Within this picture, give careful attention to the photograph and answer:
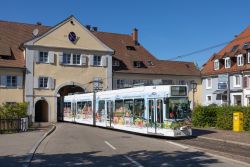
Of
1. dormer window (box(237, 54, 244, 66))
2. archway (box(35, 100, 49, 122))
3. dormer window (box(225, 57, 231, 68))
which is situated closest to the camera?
archway (box(35, 100, 49, 122))

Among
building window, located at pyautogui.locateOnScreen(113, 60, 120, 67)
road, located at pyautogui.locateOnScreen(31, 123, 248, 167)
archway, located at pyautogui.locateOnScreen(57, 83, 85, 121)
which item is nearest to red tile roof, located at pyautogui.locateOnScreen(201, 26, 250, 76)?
building window, located at pyautogui.locateOnScreen(113, 60, 120, 67)

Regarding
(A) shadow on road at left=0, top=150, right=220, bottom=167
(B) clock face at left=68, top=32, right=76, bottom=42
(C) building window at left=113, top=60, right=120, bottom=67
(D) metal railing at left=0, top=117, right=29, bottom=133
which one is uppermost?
(B) clock face at left=68, top=32, right=76, bottom=42

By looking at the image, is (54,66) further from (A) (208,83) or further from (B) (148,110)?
(B) (148,110)

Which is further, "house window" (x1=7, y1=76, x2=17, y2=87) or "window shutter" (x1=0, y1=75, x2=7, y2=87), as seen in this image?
"house window" (x1=7, y1=76, x2=17, y2=87)

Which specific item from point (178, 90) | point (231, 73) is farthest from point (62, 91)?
point (178, 90)

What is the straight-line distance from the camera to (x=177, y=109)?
2388 centimetres

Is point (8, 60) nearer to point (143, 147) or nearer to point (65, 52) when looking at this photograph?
point (65, 52)

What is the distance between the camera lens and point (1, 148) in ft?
56.7

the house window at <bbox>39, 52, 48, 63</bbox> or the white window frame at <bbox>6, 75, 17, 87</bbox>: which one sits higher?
the house window at <bbox>39, 52, 48, 63</bbox>

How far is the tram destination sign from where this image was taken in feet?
78.2

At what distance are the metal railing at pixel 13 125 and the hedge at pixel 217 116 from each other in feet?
44.0

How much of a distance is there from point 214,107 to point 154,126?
9.14m

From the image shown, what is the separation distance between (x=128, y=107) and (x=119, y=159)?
14439mm

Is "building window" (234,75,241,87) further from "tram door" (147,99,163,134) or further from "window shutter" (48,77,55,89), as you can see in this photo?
"tram door" (147,99,163,134)
